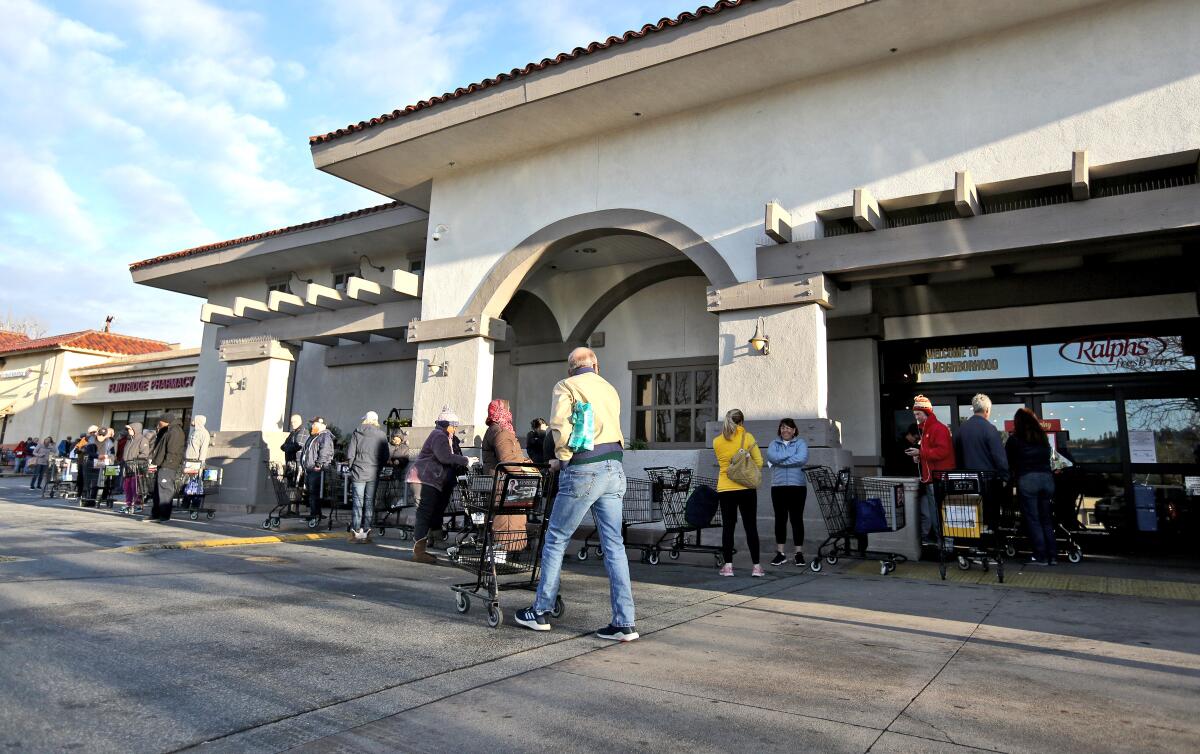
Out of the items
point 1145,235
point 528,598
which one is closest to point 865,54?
point 1145,235

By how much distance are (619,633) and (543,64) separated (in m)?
8.67

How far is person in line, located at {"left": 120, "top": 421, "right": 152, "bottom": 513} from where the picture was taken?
45.2 ft

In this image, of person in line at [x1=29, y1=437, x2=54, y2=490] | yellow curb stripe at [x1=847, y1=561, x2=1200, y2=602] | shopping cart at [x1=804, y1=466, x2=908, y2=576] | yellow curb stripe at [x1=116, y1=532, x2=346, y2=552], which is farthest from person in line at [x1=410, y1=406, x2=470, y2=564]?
person in line at [x1=29, y1=437, x2=54, y2=490]

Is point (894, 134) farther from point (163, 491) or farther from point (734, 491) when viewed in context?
point (163, 491)

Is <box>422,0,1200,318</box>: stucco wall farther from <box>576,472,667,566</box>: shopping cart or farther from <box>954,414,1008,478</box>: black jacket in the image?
<box>576,472,667,566</box>: shopping cart

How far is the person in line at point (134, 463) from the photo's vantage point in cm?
1379

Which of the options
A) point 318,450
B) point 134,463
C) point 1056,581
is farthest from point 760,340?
point 134,463

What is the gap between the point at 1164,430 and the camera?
34.5ft

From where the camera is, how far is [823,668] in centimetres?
416

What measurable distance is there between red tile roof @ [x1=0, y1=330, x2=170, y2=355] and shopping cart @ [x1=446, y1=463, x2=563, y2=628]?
34.6 m

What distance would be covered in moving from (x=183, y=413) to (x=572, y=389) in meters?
25.1

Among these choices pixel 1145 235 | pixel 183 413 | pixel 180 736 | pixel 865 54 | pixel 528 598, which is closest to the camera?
pixel 180 736

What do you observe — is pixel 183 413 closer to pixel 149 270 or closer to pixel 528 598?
pixel 149 270

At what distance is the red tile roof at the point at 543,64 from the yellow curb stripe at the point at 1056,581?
7.25 m
